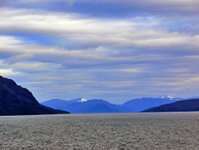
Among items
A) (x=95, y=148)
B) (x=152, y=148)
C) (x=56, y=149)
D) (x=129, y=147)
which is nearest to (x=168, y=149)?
(x=152, y=148)

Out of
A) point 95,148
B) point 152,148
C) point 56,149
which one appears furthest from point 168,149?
point 56,149

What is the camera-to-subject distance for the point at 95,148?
3634 inches

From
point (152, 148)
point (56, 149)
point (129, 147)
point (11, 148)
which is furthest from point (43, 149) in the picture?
point (152, 148)

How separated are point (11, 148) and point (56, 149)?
12.6 metres

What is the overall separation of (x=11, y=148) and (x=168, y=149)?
138ft

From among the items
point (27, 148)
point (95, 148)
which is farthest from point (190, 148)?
point (27, 148)

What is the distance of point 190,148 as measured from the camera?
89438 millimetres

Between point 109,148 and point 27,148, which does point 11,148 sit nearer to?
point 27,148

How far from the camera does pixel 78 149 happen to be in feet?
297

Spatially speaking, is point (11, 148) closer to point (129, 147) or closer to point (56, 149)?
point (56, 149)

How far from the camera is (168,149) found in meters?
88.5

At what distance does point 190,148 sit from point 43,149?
38.9 meters

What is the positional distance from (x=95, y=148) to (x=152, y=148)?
50.2 feet

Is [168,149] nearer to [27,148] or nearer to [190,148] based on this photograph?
[190,148]
